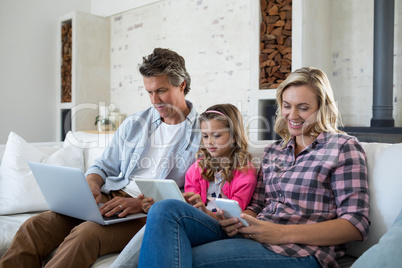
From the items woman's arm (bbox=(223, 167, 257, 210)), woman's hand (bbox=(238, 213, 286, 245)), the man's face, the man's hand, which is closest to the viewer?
woman's hand (bbox=(238, 213, 286, 245))

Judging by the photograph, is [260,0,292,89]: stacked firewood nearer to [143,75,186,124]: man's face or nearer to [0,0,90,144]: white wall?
[143,75,186,124]: man's face

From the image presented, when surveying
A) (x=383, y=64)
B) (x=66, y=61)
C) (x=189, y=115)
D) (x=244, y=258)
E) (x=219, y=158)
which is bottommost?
(x=244, y=258)

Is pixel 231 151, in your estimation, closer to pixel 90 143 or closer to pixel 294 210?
pixel 294 210

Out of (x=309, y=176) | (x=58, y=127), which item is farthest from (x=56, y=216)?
(x=58, y=127)

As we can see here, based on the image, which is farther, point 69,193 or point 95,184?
point 95,184

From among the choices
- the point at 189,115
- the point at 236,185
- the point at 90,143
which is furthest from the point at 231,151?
the point at 90,143

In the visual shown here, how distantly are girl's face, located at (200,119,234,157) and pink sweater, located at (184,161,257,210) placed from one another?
0.11 meters

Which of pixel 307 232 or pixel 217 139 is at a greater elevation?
pixel 217 139

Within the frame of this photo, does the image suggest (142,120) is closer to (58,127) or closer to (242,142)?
(242,142)

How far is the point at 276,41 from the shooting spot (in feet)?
10.2

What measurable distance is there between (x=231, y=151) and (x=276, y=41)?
156 cm

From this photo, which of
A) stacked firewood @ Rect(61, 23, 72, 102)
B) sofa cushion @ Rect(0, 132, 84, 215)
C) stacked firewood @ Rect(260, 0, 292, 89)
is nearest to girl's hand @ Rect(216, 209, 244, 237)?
sofa cushion @ Rect(0, 132, 84, 215)

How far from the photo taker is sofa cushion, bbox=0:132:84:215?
2244mm

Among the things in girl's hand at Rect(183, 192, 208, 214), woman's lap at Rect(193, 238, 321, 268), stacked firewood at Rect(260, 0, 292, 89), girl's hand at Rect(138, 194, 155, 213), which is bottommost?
woman's lap at Rect(193, 238, 321, 268)
